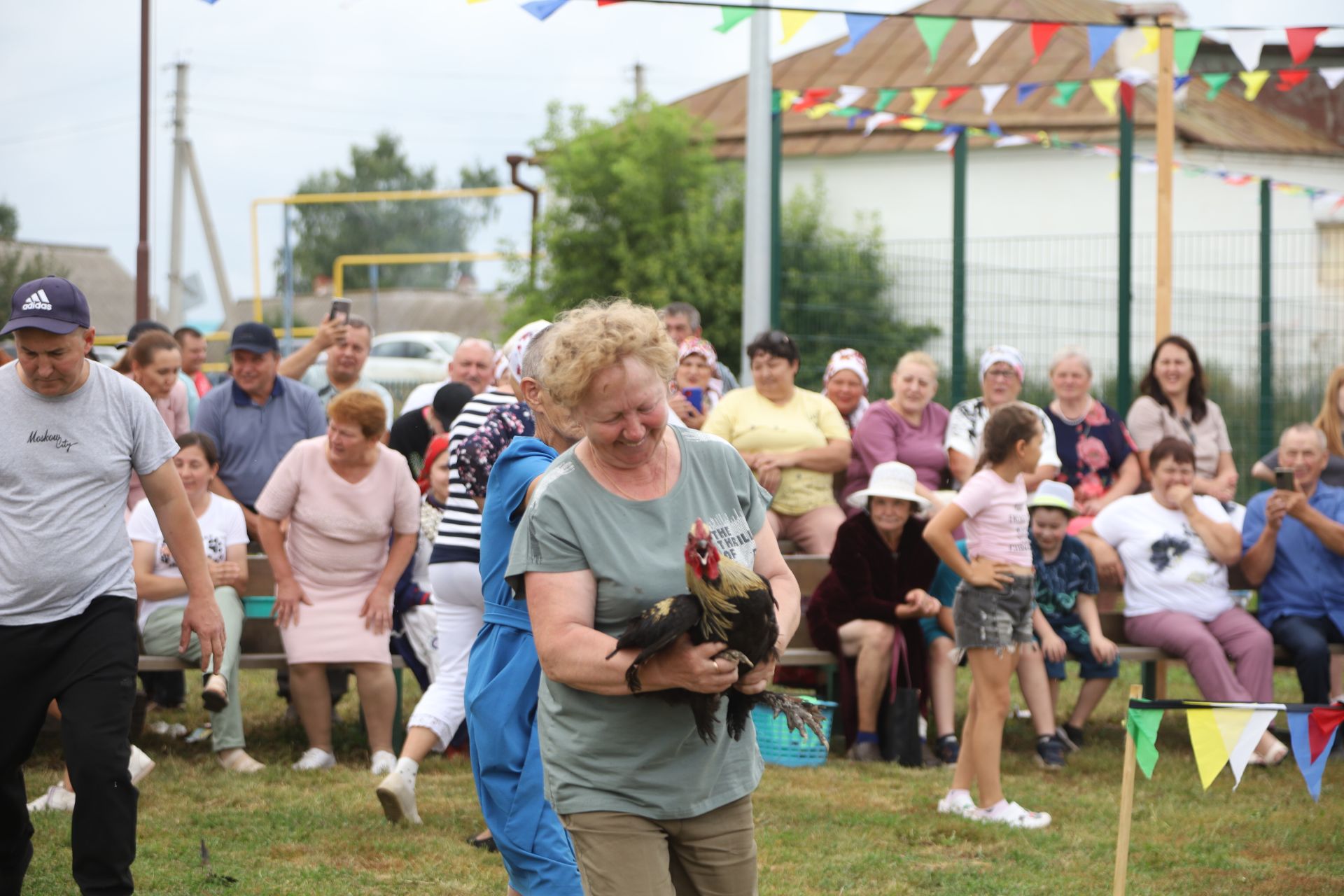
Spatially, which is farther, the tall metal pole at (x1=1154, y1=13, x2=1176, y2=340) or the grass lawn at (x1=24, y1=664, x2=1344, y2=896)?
the tall metal pole at (x1=1154, y1=13, x2=1176, y2=340)

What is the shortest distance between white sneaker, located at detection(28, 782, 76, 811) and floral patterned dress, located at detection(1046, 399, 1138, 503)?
A: 18.7 feet

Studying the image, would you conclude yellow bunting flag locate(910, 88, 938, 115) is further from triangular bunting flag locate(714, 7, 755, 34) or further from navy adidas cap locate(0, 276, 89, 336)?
navy adidas cap locate(0, 276, 89, 336)

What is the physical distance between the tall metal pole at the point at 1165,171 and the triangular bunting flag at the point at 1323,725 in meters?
6.57

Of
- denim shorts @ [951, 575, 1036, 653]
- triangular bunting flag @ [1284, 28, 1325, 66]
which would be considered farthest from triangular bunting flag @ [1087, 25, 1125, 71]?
denim shorts @ [951, 575, 1036, 653]

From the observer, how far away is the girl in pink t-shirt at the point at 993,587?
5.84 meters

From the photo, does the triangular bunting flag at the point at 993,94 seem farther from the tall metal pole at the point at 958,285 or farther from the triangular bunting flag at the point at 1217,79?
the triangular bunting flag at the point at 1217,79

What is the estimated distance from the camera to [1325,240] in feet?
55.6

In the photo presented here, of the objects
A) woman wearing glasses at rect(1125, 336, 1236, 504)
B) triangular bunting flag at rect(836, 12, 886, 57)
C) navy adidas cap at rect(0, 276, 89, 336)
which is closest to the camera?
navy adidas cap at rect(0, 276, 89, 336)

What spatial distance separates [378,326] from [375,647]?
3932 centimetres

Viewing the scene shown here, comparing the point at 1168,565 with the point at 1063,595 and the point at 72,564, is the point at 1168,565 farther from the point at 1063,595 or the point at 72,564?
the point at 72,564

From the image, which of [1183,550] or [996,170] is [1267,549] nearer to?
[1183,550]

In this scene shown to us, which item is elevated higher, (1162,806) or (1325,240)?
(1325,240)

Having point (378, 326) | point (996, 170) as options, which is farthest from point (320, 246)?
point (996, 170)

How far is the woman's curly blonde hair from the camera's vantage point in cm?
271
